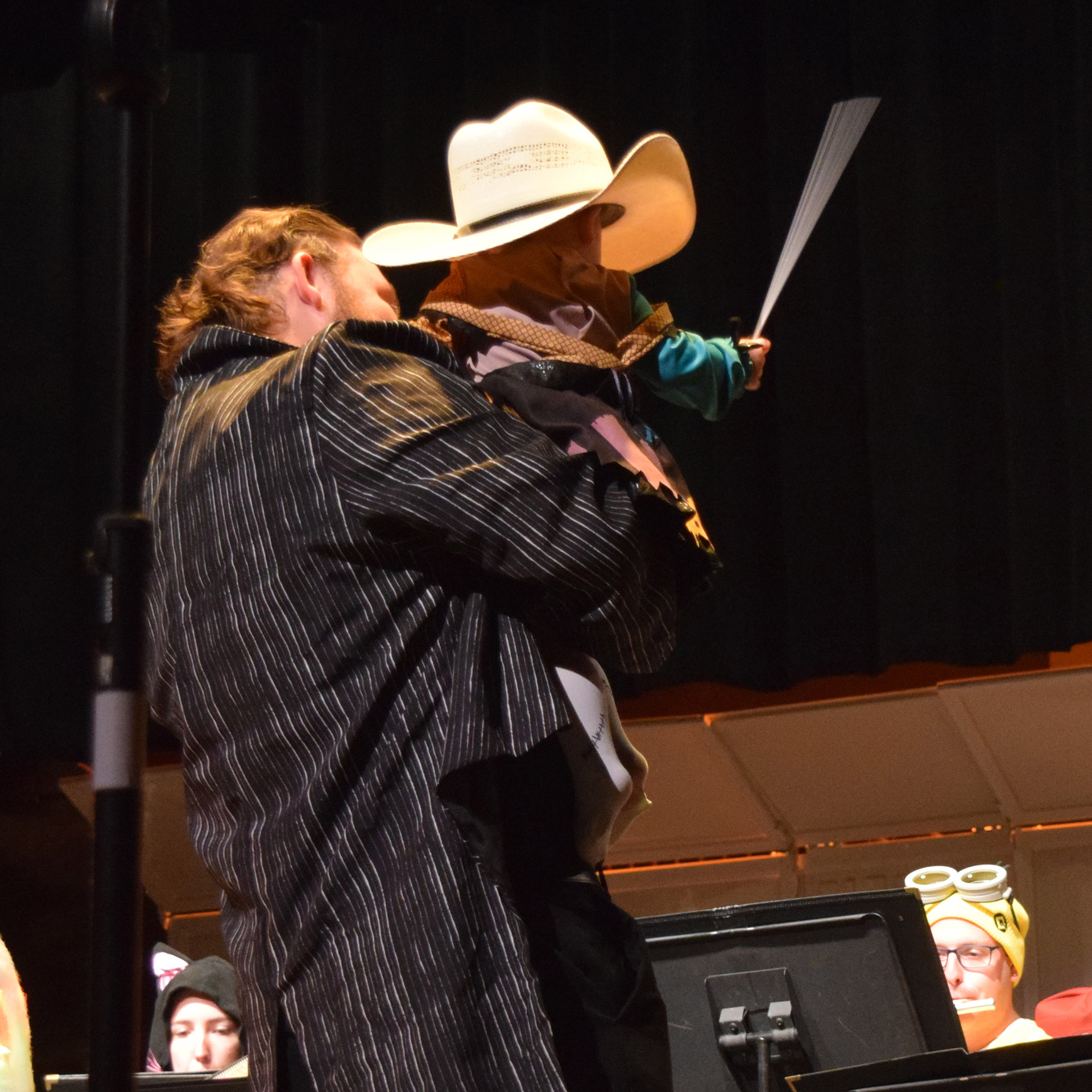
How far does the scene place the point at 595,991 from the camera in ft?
3.61

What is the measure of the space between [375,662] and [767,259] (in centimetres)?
325

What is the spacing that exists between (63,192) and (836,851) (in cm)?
284

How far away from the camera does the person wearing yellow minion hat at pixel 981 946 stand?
11.0ft

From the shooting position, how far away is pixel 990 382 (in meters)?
3.86

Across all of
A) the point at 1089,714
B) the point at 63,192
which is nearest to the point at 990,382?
the point at 1089,714

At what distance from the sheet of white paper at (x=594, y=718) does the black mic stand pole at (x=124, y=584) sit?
0.32 m

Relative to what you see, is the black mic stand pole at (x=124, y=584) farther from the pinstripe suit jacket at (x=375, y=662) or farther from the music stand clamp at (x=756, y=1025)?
the music stand clamp at (x=756, y=1025)

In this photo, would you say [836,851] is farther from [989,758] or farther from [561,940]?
[561,940]

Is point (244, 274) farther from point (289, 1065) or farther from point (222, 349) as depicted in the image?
point (289, 1065)

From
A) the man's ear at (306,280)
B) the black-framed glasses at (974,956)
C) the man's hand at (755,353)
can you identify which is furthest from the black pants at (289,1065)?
the black-framed glasses at (974,956)

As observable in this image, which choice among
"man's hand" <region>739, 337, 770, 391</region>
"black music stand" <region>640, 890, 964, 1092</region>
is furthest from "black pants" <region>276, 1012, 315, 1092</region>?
"black music stand" <region>640, 890, 964, 1092</region>

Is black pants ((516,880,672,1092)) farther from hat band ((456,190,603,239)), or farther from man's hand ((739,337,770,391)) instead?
man's hand ((739,337,770,391))

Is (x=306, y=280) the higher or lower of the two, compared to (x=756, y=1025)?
higher

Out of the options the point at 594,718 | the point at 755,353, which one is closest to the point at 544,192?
the point at 755,353
